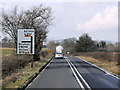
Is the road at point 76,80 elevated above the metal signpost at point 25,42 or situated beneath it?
situated beneath

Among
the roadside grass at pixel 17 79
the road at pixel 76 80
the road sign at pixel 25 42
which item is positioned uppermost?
the road sign at pixel 25 42

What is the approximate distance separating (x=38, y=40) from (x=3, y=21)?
18.4 ft

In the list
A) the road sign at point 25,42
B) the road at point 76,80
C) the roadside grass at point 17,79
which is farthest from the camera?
the road sign at point 25,42

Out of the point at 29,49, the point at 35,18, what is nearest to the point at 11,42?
the point at 35,18

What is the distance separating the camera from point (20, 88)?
381 inches

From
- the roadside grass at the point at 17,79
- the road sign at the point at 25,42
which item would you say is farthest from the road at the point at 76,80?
the road sign at the point at 25,42

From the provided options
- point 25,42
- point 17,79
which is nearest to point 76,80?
point 17,79

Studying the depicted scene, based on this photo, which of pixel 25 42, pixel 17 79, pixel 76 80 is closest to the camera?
pixel 17 79

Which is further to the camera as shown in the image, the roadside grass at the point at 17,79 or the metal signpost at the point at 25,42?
the metal signpost at the point at 25,42

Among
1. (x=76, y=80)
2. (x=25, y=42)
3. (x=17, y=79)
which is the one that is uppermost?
(x=25, y=42)

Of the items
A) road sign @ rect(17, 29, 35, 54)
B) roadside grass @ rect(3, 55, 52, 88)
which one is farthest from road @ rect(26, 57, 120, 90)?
road sign @ rect(17, 29, 35, 54)

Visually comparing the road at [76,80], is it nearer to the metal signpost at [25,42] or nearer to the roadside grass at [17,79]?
the roadside grass at [17,79]

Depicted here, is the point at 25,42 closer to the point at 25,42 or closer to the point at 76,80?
the point at 25,42

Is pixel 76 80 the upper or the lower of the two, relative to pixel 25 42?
lower
